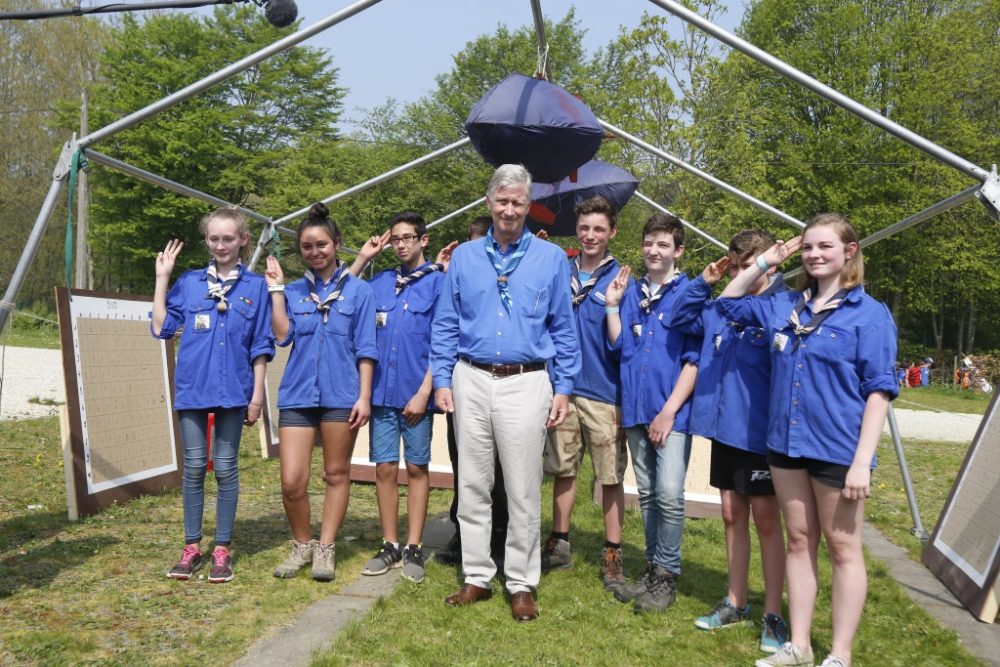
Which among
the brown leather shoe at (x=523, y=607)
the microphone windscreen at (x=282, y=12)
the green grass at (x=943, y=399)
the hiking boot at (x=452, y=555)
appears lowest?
the green grass at (x=943, y=399)

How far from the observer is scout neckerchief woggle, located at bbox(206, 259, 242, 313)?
4.37 metres

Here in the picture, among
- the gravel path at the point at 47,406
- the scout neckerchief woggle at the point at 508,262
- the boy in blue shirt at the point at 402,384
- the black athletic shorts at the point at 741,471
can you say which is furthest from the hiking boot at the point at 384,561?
the gravel path at the point at 47,406

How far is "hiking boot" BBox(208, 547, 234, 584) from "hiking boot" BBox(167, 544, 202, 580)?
4.7 inches

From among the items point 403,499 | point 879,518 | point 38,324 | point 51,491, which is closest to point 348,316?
point 403,499

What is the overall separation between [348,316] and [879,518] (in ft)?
15.6

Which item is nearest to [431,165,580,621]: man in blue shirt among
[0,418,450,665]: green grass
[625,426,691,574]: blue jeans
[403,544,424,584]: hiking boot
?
[403,544,424,584]: hiking boot

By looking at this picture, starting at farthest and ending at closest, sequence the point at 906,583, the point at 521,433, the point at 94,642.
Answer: the point at 906,583
the point at 521,433
the point at 94,642

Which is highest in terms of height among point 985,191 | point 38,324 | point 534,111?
point 534,111

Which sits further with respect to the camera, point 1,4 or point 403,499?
point 1,4

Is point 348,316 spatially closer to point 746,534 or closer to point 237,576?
point 237,576

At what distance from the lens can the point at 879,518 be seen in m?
6.75

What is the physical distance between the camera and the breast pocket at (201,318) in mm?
4336

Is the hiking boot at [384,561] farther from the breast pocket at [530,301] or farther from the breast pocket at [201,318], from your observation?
the breast pocket at [530,301]

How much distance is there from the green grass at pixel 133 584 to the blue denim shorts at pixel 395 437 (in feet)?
2.25
